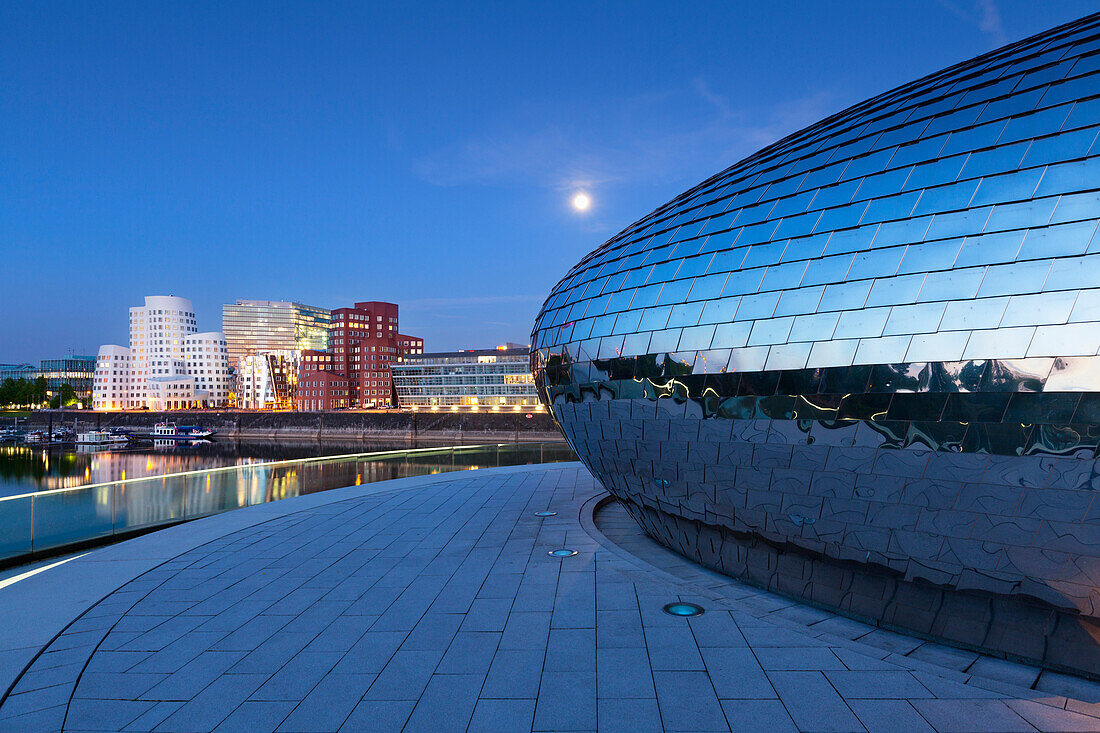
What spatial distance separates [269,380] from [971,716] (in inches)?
7687

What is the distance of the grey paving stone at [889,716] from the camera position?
20.3 feet

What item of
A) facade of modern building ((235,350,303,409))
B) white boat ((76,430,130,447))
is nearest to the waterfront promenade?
white boat ((76,430,130,447))

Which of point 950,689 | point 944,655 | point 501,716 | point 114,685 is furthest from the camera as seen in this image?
point 944,655

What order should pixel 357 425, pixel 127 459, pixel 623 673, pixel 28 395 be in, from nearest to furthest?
pixel 623 673, pixel 127 459, pixel 357 425, pixel 28 395

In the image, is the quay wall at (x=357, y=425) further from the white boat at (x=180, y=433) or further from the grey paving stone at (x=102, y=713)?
the grey paving stone at (x=102, y=713)

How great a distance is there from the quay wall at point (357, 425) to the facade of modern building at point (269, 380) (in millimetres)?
42268

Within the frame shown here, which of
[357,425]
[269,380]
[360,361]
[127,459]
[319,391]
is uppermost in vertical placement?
[360,361]

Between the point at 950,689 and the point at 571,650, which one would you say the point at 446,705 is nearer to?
the point at 571,650

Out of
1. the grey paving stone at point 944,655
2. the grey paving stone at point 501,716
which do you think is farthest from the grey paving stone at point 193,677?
the grey paving stone at point 944,655

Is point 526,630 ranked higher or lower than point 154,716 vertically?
lower

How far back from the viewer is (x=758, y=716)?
21.4ft

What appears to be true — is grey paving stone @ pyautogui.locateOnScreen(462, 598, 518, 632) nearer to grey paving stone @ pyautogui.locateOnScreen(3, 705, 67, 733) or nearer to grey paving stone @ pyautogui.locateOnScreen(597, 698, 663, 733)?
grey paving stone @ pyautogui.locateOnScreen(597, 698, 663, 733)

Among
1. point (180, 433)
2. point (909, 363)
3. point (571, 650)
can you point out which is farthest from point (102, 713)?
point (180, 433)

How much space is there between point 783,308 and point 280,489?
18.9 meters
